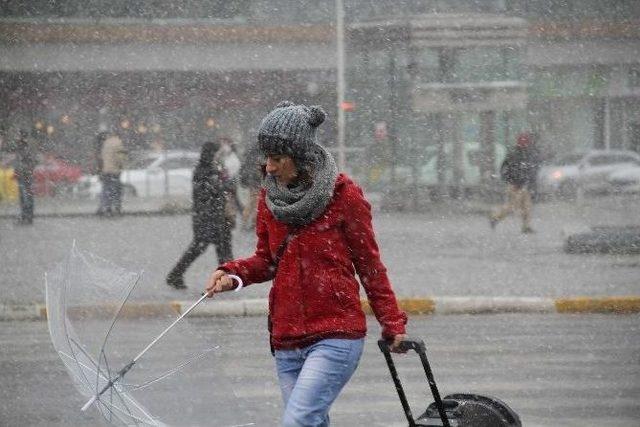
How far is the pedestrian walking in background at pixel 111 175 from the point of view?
1004 inches

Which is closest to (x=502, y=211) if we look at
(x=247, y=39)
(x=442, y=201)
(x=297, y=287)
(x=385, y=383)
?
(x=442, y=201)

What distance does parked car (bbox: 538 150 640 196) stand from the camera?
3066cm

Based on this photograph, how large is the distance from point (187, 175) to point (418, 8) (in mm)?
6254

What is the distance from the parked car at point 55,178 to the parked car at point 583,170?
389 inches

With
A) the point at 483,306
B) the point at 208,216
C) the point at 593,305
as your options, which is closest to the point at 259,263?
the point at 483,306

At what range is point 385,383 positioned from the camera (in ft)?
29.2

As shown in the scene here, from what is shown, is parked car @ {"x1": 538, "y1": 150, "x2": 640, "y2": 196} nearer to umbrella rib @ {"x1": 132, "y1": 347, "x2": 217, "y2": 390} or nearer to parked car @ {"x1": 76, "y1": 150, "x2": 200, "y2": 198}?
parked car @ {"x1": 76, "y1": 150, "x2": 200, "y2": 198}

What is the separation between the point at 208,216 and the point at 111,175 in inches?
477

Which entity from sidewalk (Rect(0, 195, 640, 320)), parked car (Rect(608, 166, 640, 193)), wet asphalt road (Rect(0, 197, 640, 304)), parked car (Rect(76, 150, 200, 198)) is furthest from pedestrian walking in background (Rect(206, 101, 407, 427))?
parked car (Rect(608, 166, 640, 193))

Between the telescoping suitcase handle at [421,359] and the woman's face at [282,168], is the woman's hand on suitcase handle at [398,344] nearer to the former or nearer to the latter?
the telescoping suitcase handle at [421,359]

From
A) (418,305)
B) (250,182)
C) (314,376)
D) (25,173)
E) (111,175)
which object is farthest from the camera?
(25,173)

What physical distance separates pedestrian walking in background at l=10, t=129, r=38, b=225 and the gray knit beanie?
21026 millimetres

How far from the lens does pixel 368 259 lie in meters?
4.81

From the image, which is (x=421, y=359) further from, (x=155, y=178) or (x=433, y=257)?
(x=155, y=178)
